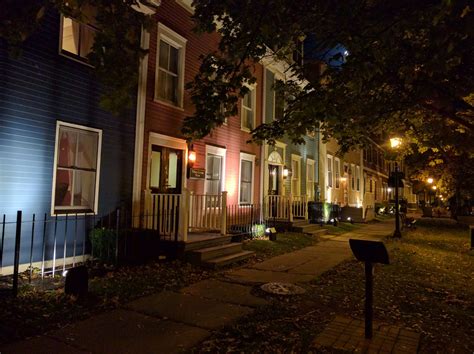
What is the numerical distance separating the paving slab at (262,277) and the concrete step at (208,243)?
47.1 inches

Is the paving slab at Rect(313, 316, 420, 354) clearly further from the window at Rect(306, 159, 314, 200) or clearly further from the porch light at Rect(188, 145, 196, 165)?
the window at Rect(306, 159, 314, 200)

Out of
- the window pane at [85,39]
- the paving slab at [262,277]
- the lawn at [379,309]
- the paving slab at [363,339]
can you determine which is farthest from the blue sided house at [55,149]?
the paving slab at [363,339]

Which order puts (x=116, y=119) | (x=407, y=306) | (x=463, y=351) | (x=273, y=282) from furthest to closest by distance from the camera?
1. (x=116, y=119)
2. (x=273, y=282)
3. (x=407, y=306)
4. (x=463, y=351)

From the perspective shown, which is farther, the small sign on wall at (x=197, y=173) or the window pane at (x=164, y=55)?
the small sign on wall at (x=197, y=173)

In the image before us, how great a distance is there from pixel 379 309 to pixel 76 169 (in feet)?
21.4

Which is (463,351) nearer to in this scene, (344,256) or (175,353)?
(175,353)

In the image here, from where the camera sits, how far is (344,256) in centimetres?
1065

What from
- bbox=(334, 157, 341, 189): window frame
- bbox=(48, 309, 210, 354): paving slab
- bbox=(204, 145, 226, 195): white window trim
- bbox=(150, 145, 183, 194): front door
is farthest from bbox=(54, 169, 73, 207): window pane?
bbox=(334, 157, 341, 189): window frame

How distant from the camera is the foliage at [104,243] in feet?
25.2

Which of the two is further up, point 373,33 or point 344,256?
point 373,33

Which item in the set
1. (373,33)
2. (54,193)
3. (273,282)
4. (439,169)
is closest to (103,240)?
(54,193)

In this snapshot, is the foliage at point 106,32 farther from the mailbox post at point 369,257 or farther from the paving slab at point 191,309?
the mailbox post at point 369,257

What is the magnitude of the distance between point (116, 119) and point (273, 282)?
524 centimetres

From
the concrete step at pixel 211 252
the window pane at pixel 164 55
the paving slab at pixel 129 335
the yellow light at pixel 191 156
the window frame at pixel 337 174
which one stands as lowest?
the paving slab at pixel 129 335
